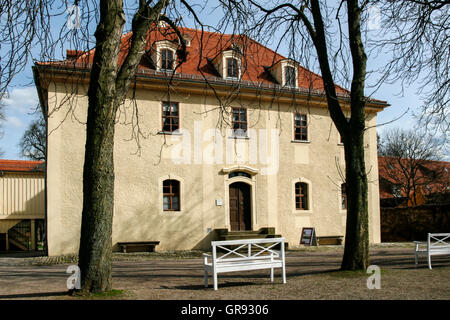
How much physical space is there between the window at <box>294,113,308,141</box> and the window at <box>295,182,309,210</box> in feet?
7.08

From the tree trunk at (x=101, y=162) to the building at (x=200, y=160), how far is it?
27.7 ft

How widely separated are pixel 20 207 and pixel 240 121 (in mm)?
12157

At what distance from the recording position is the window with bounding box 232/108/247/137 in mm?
19375

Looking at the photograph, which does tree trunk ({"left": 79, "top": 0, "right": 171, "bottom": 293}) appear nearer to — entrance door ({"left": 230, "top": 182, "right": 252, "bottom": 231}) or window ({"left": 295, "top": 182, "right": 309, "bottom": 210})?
entrance door ({"left": 230, "top": 182, "right": 252, "bottom": 231})

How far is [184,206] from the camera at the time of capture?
18125mm

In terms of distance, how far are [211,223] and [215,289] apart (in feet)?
35.1

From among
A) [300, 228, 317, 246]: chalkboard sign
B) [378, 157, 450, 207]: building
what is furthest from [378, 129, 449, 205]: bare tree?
[300, 228, 317, 246]: chalkboard sign

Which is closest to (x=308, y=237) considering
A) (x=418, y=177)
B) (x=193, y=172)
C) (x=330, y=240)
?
(x=330, y=240)

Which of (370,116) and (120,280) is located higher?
(370,116)

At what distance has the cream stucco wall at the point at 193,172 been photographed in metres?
16.6

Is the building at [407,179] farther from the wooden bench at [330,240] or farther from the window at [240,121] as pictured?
the window at [240,121]

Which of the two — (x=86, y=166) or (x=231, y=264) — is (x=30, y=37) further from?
(x=231, y=264)
